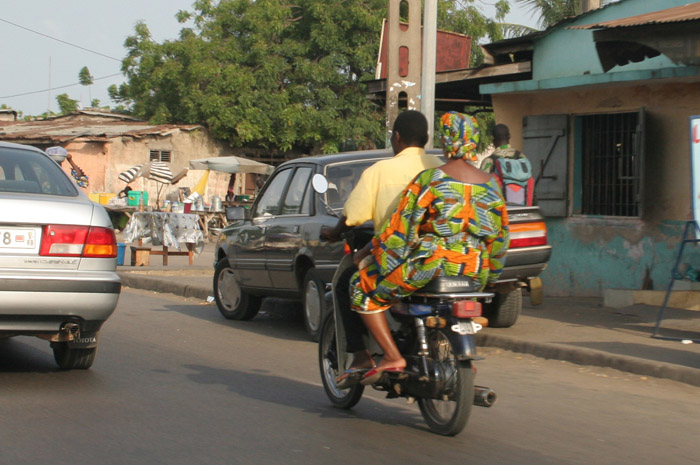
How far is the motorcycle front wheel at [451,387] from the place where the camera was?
16.1 feet

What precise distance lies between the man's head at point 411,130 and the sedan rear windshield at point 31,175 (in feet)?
8.51

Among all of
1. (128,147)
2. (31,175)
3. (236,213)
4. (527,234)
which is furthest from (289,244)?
(128,147)

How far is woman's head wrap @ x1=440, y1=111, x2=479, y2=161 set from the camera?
512 centimetres

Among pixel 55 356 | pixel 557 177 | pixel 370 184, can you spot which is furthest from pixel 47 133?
pixel 370 184

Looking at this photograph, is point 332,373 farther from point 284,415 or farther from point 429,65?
point 429,65

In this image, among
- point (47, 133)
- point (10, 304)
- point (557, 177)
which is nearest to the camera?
point (10, 304)

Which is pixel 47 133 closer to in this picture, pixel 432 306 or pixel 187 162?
pixel 187 162

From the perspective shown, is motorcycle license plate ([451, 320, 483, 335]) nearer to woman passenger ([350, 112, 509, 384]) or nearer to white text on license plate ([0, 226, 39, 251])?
woman passenger ([350, 112, 509, 384])

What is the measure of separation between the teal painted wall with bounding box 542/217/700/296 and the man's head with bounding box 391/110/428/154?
573 cm

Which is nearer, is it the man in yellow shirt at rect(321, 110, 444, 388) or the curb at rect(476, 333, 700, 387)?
the man in yellow shirt at rect(321, 110, 444, 388)

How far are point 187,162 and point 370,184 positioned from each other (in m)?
29.9

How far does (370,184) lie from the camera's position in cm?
537

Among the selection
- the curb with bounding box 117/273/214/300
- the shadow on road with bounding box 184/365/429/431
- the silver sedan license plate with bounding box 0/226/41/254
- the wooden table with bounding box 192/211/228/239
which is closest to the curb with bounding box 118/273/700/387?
the shadow on road with bounding box 184/365/429/431

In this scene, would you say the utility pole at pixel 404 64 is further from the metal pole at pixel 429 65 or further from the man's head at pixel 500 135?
the man's head at pixel 500 135
